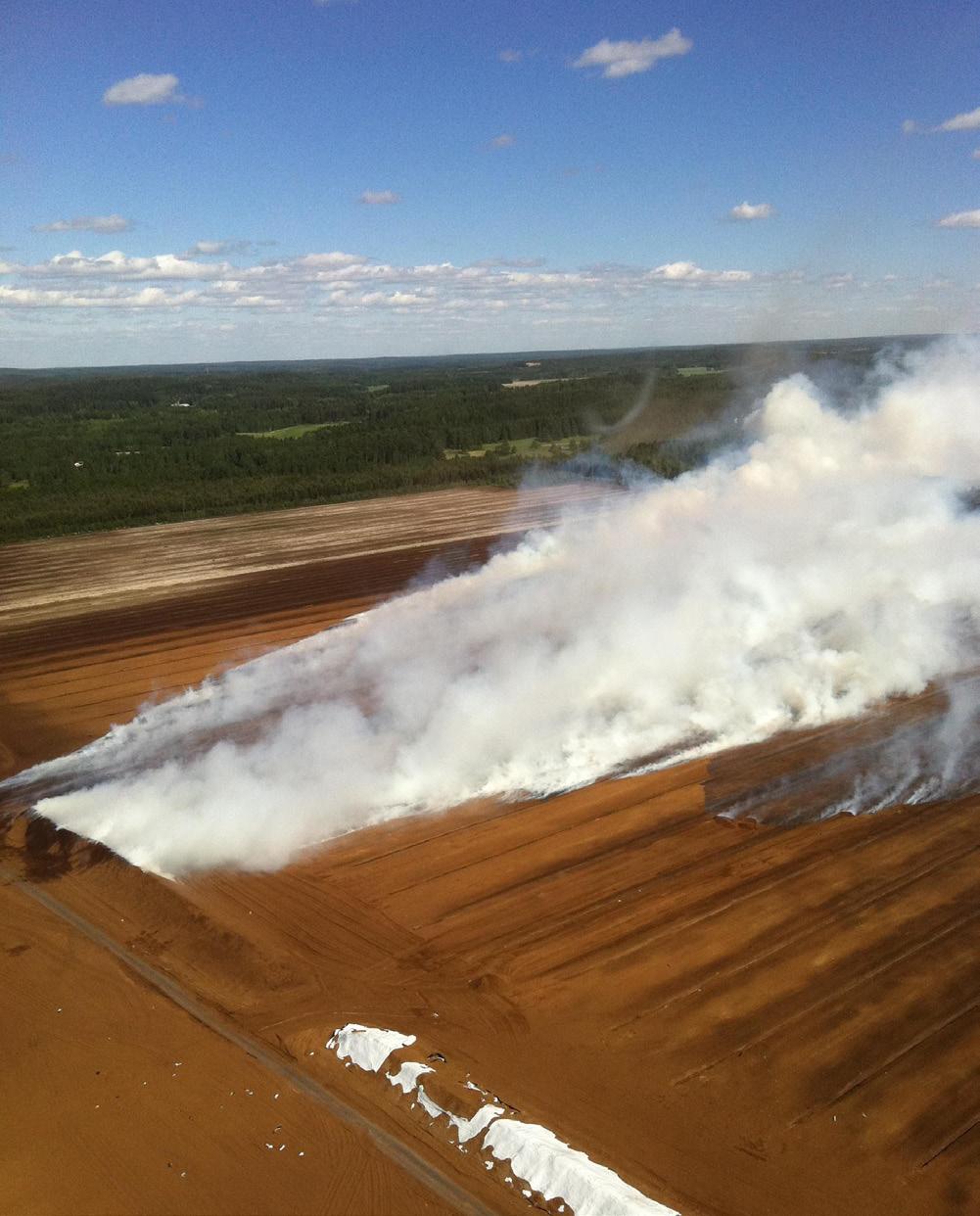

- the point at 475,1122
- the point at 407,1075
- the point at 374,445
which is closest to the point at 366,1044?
the point at 407,1075

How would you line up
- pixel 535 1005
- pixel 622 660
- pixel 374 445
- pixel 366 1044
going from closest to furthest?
pixel 366 1044 → pixel 535 1005 → pixel 622 660 → pixel 374 445

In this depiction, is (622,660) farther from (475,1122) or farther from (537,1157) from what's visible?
(537,1157)

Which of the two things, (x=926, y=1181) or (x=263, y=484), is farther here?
(x=263, y=484)

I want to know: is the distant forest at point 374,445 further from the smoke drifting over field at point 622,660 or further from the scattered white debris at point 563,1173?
the scattered white debris at point 563,1173

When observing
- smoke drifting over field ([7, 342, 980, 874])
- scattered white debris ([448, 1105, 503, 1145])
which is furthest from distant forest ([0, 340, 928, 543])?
scattered white debris ([448, 1105, 503, 1145])

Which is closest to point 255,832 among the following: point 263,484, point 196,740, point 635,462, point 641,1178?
point 196,740

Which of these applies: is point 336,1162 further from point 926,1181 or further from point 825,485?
point 825,485
